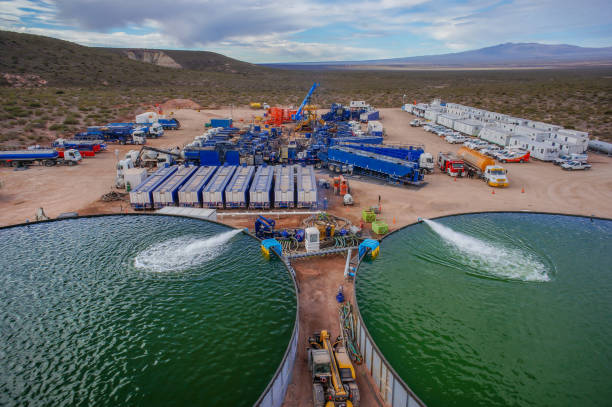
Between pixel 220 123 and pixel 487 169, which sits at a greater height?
pixel 220 123

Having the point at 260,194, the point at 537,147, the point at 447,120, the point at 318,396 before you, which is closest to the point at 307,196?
the point at 260,194

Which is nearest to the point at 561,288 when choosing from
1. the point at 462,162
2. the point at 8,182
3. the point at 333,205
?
the point at 333,205

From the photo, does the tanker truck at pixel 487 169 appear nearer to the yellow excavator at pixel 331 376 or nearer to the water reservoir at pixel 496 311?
the water reservoir at pixel 496 311

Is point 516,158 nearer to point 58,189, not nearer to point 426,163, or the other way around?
point 426,163

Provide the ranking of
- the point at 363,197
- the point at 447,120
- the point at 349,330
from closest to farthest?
1. the point at 349,330
2. the point at 363,197
3. the point at 447,120

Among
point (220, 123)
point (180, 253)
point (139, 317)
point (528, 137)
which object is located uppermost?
point (220, 123)

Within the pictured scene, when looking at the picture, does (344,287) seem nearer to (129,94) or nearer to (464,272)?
(464,272)

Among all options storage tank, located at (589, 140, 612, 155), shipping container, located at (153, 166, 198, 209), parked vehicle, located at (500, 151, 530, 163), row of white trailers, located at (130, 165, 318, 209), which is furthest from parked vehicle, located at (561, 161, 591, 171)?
shipping container, located at (153, 166, 198, 209)
